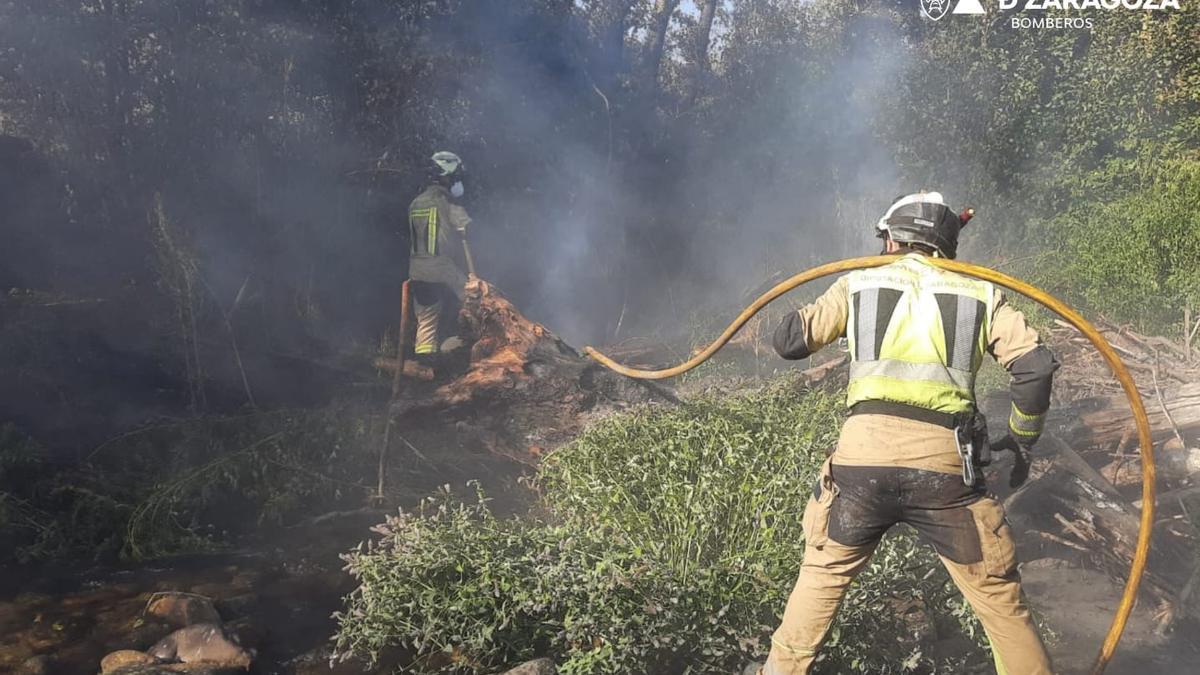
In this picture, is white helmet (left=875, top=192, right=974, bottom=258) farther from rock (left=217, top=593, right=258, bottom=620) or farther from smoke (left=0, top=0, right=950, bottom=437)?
smoke (left=0, top=0, right=950, bottom=437)

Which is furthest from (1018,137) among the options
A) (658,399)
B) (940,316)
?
(940,316)

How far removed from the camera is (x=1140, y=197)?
34.6 ft

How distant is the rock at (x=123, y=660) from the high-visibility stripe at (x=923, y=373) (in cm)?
368

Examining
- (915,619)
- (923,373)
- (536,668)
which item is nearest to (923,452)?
(923,373)

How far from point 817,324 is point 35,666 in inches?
159

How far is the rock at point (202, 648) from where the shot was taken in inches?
164

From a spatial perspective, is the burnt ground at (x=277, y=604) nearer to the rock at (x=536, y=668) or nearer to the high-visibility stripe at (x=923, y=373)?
the rock at (x=536, y=668)

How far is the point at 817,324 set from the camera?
11.3 ft

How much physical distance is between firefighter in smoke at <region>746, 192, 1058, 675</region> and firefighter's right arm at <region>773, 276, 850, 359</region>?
72 mm

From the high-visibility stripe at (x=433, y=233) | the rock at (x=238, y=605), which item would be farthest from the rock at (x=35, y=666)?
the high-visibility stripe at (x=433, y=233)

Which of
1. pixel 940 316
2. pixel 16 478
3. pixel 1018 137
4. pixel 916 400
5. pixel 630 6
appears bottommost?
pixel 16 478

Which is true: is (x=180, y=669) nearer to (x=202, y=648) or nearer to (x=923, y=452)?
(x=202, y=648)

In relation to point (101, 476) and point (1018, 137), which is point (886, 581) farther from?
point (1018, 137)

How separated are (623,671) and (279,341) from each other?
7310mm
